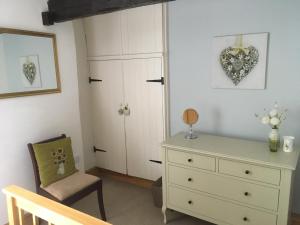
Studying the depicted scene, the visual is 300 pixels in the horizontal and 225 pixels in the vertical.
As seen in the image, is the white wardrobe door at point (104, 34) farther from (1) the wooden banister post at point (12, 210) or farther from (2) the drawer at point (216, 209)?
(1) the wooden banister post at point (12, 210)

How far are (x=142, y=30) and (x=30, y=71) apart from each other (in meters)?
1.27

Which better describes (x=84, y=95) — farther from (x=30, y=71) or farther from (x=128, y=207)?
(x=128, y=207)

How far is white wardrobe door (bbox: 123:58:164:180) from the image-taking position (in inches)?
115

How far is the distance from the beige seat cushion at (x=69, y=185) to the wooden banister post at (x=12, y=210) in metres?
0.69

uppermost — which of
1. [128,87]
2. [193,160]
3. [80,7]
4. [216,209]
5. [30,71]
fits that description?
[80,7]

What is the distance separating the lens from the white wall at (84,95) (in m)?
3.29

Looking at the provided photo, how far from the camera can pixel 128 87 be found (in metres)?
3.12

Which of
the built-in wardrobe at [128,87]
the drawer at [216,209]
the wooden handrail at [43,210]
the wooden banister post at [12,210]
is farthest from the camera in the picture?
the built-in wardrobe at [128,87]

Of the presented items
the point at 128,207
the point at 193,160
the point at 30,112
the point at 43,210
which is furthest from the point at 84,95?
the point at 43,210

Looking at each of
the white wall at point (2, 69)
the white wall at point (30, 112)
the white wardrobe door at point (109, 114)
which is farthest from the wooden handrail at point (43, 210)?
the white wardrobe door at point (109, 114)

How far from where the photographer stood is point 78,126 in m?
3.03

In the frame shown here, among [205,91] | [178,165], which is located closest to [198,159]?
[178,165]

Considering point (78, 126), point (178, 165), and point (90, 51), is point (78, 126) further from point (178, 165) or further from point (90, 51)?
point (178, 165)

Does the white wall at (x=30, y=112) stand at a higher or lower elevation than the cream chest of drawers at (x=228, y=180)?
higher
